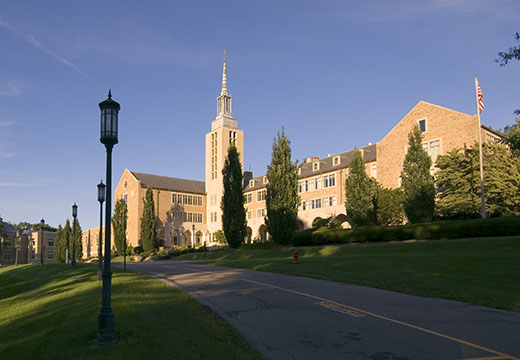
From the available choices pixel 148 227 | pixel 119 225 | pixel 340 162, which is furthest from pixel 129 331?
pixel 119 225

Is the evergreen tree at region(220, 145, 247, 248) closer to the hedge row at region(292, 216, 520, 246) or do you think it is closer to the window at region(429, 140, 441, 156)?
the hedge row at region(292, 216, 520, 246)

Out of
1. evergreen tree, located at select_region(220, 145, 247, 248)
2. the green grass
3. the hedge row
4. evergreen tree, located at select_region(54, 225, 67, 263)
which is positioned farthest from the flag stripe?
evergreen tree, located at select_region(54, 225, 67, 263)

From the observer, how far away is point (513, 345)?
7.23 m

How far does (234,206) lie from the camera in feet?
153

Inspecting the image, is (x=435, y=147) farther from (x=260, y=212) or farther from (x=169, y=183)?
(x=169, y=183)

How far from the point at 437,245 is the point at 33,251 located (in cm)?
11429

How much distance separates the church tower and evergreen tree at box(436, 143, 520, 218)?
3716cm

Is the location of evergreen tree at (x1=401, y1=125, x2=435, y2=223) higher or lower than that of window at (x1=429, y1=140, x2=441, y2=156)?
lower

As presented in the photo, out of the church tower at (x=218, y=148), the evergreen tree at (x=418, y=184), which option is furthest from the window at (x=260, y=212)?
the evergreen tree at (x=418, y=184)

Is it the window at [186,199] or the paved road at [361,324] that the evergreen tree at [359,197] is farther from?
the window at [186,199]

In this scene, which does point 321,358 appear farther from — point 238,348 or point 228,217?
point 228,217

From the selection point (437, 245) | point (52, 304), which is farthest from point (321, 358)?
point (437, 245)

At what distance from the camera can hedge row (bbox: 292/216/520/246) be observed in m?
25.8

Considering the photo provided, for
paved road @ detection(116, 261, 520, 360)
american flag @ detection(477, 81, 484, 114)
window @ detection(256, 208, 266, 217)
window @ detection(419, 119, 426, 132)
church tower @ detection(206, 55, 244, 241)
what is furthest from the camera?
church tower @ detection(206, 55, 244, 241)
